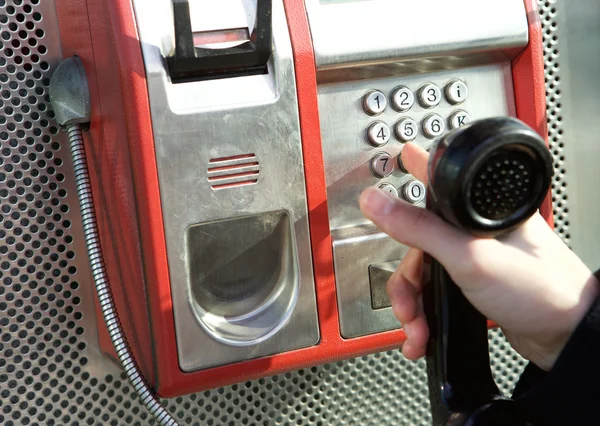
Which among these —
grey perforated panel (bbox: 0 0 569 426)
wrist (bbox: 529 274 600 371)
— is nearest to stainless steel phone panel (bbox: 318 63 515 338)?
wrist (bbox: 529 274 600 371)

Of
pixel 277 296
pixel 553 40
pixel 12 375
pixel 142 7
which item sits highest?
pixel 142 7

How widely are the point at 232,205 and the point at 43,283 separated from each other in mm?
355

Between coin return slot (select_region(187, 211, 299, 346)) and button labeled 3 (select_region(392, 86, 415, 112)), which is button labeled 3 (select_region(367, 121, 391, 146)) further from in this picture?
coin return slot (select_region(187, 211, 299, 346))

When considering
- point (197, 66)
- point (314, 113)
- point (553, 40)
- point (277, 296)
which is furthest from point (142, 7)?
point (553, 40)

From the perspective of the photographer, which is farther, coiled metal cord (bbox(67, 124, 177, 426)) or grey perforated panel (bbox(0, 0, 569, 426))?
grey perforated panel (bbox(0, 0, 569, 426))

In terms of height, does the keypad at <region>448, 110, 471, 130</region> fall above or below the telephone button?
above

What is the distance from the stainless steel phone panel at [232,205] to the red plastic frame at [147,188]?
1 centimetres

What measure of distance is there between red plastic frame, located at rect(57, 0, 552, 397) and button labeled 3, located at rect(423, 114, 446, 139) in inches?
4.1

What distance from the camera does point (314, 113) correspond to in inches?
29.4

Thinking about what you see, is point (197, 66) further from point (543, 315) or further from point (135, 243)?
point (543, 315)

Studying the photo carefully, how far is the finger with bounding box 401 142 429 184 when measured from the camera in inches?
29.1

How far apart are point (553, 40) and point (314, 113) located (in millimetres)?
557

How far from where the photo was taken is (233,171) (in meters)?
0.72

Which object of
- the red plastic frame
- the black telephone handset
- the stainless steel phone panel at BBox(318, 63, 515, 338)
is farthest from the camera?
the stainless steel phone panel at BBox(318, 63, 515, 338)
